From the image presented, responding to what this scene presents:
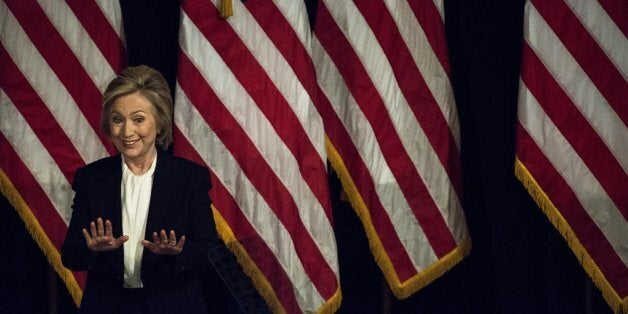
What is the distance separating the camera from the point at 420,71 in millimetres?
3137

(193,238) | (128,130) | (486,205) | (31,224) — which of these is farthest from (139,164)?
(486,205)

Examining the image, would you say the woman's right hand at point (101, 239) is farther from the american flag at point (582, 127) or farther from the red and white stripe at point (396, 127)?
the american flag at point (582, 127)

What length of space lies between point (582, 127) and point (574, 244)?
1.40 ft

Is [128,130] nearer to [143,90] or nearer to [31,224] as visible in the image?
[143,90]

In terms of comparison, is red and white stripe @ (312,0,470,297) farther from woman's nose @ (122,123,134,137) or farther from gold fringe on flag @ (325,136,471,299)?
woman's nose @ (122,123,134,137)

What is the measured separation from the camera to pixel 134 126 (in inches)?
76.4

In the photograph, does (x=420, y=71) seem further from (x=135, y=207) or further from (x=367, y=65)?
(x=135, y=207)

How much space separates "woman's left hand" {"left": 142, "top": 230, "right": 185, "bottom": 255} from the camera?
5.60 feet

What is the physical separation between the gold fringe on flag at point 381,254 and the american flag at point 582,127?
443 mm

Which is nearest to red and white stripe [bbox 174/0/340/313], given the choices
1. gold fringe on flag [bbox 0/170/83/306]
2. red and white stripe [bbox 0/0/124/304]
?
red and white stripe [bbox 0/0/124/304]

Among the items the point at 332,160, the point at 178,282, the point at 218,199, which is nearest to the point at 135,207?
the point at 178,282

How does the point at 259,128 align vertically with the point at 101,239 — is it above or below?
below

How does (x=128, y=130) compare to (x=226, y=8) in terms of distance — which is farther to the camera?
(x=226, y=8)

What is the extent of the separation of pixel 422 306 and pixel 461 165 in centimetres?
66
